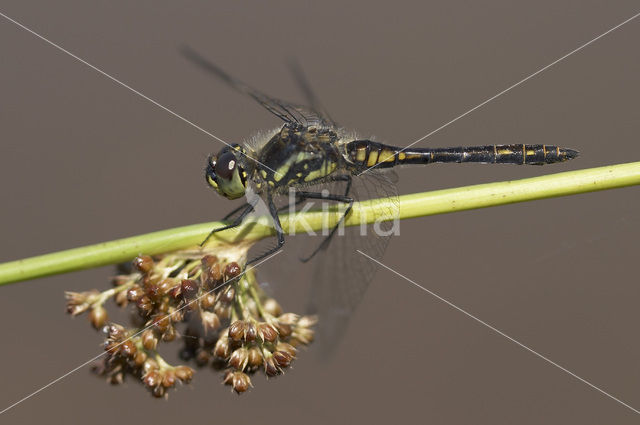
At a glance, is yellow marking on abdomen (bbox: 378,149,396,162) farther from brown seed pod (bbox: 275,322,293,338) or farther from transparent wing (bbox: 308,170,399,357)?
brown seed pod (bbox: 275,322,293,338)

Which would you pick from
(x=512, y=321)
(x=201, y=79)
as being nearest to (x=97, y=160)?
(x=201, y=79)

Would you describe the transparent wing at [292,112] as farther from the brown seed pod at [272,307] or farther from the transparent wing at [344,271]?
the brown seed pod at [272,307]

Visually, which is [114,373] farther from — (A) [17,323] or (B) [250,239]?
(A) [17,323]

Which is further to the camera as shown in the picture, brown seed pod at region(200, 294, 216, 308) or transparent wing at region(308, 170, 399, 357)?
transparent wing at region(308, 170, 399, 357)

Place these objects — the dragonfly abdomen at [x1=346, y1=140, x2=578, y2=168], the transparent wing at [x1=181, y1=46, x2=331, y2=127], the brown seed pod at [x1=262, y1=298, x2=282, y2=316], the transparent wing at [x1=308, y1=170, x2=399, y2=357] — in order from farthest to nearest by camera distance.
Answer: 1. the dragonfly abdomen at [x1=346, y1=140, x2=578, y2=168]
2. the transparent wing at [x1=181, y1=46, x2=331, y2=127]
3. the transparent wing at [x1=308, y1=170, x2=399, y2=357]
4. the brown seed pod at [x1=262, y1=298, x2=282, y2=316]

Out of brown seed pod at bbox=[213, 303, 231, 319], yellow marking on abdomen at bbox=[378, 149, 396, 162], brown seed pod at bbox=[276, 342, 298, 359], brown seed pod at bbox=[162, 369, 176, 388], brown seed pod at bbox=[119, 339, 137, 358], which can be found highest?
yellow marking on abdomen at bbox=[378, 149, 396, 162]

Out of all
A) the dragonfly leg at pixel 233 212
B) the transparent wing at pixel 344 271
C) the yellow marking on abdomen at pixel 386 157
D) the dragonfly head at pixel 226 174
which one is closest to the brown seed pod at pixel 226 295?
the dragonfly leg at pixel 233 212

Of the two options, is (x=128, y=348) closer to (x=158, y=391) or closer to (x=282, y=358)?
(x=158, y=391)

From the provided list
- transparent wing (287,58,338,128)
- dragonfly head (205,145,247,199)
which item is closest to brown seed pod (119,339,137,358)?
dragonfly head (205,145,247,199)
